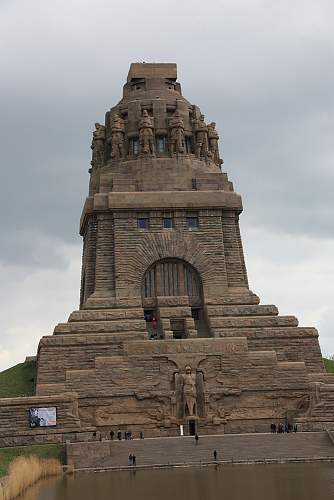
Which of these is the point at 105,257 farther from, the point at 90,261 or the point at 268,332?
the point at 268,332

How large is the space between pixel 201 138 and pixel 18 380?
2017cm

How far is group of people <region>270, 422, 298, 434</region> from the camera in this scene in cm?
3081

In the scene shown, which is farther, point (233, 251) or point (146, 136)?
point (146, 136)

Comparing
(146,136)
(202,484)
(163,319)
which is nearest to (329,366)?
(163,319)

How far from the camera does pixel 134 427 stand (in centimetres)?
3186

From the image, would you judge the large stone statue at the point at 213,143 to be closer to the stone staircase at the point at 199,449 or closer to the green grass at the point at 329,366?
the green grass at the point at 329,366

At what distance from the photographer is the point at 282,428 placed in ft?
103

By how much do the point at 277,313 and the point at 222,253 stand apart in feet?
16.6

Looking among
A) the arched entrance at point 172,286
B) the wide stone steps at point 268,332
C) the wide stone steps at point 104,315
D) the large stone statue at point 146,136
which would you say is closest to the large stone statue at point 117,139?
the large stone statue at point 146,136

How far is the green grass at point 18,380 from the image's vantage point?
34.8 m

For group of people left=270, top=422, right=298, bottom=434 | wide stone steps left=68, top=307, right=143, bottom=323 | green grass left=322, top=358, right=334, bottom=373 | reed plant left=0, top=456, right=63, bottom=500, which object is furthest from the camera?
green grass left=322, top=358, right=334, bottom=373

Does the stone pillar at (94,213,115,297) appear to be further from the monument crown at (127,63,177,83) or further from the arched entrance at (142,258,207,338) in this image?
the monument crown at (127,63,177,83)

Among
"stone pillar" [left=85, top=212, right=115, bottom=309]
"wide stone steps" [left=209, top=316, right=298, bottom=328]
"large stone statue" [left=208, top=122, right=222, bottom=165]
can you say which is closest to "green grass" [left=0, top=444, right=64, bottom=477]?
"stone pillar" [left=85, top=212, right=115, bottom=309]

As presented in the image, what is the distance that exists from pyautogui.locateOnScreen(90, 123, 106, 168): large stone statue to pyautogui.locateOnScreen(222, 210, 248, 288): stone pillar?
9.99 m
